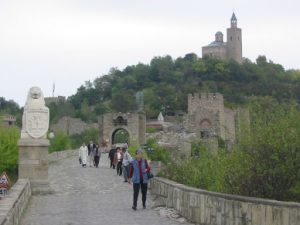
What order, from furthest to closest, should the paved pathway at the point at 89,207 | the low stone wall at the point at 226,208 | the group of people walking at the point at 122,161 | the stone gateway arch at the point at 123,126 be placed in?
the stone gateway arch at the point at 123,126 → the group of people walking at the point at 122,161 → the paved pathway at the point at 89,207 → the low stone wall at the point at 226,208

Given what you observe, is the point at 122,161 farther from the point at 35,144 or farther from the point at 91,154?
the point at 91,154

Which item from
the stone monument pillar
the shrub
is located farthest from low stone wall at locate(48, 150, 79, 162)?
the stone monument pillar

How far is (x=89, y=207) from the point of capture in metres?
12.9

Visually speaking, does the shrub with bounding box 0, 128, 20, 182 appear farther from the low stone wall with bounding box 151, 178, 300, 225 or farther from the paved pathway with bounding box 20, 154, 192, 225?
the low stone wall with bounding box 151, 178, 300, 225

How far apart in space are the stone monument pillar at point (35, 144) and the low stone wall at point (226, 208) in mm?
4434

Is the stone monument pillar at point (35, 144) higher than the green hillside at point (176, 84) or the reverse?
the reverse

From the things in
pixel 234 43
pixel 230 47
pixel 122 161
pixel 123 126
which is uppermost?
pixel 234 43

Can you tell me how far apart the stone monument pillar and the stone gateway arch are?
37.4m

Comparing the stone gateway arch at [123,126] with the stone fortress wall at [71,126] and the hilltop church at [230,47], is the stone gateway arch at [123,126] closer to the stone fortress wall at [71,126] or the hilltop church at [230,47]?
the stone fortress wall at [71,126]

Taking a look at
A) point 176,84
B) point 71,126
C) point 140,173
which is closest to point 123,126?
point 71,126

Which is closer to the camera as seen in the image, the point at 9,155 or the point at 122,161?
the point at 122,161

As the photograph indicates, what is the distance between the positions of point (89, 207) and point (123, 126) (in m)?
42.1

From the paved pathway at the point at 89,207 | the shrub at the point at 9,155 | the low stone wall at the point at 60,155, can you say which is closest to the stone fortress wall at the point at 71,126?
the low stone wall at the point at 60,155

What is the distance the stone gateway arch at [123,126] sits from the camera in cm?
5438
